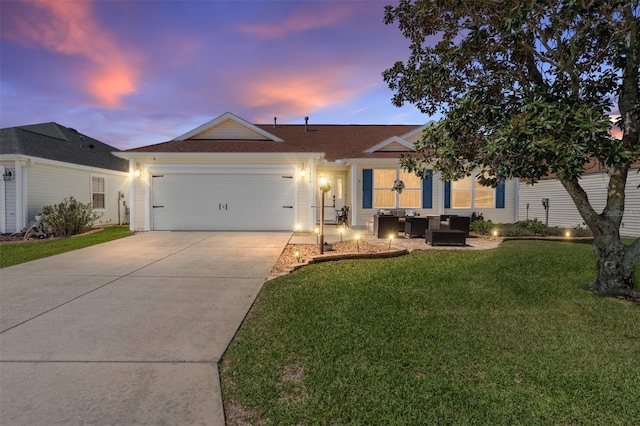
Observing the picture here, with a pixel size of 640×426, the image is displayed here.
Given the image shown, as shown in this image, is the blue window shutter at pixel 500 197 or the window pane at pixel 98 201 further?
the window pane at pixel 98 201

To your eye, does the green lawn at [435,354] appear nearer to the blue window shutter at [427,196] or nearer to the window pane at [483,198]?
the blue window shutter at [427,196]

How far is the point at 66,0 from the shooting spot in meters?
9.09

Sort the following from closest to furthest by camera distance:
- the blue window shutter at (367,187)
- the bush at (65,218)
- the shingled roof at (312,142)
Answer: the bush at (65,218) < the shingled roof at (312,142) < the blue window shutter at (367,187)

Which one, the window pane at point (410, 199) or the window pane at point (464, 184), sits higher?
the window pane at point (464, 184)

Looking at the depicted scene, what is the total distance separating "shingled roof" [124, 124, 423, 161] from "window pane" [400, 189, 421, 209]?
164 cm

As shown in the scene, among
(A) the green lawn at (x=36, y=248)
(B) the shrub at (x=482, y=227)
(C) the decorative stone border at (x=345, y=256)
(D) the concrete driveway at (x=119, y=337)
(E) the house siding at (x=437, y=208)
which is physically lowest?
(D) the concrete driveway at (x=119, y=337)

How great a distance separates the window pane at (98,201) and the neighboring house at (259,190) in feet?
17.6

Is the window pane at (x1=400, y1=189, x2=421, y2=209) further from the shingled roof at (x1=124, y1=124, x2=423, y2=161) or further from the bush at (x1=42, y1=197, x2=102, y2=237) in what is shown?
the bush at (x1=42, y1=197, x2=102, y2=237)

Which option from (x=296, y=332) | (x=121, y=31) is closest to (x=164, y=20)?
(x=121, y=31)

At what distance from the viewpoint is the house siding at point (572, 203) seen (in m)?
12.6

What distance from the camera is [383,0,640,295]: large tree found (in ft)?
12.0

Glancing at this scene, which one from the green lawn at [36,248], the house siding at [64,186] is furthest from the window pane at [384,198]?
the house siding at [64,186]

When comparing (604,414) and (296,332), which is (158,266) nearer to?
(296,332)

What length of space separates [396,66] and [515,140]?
3.35 m
